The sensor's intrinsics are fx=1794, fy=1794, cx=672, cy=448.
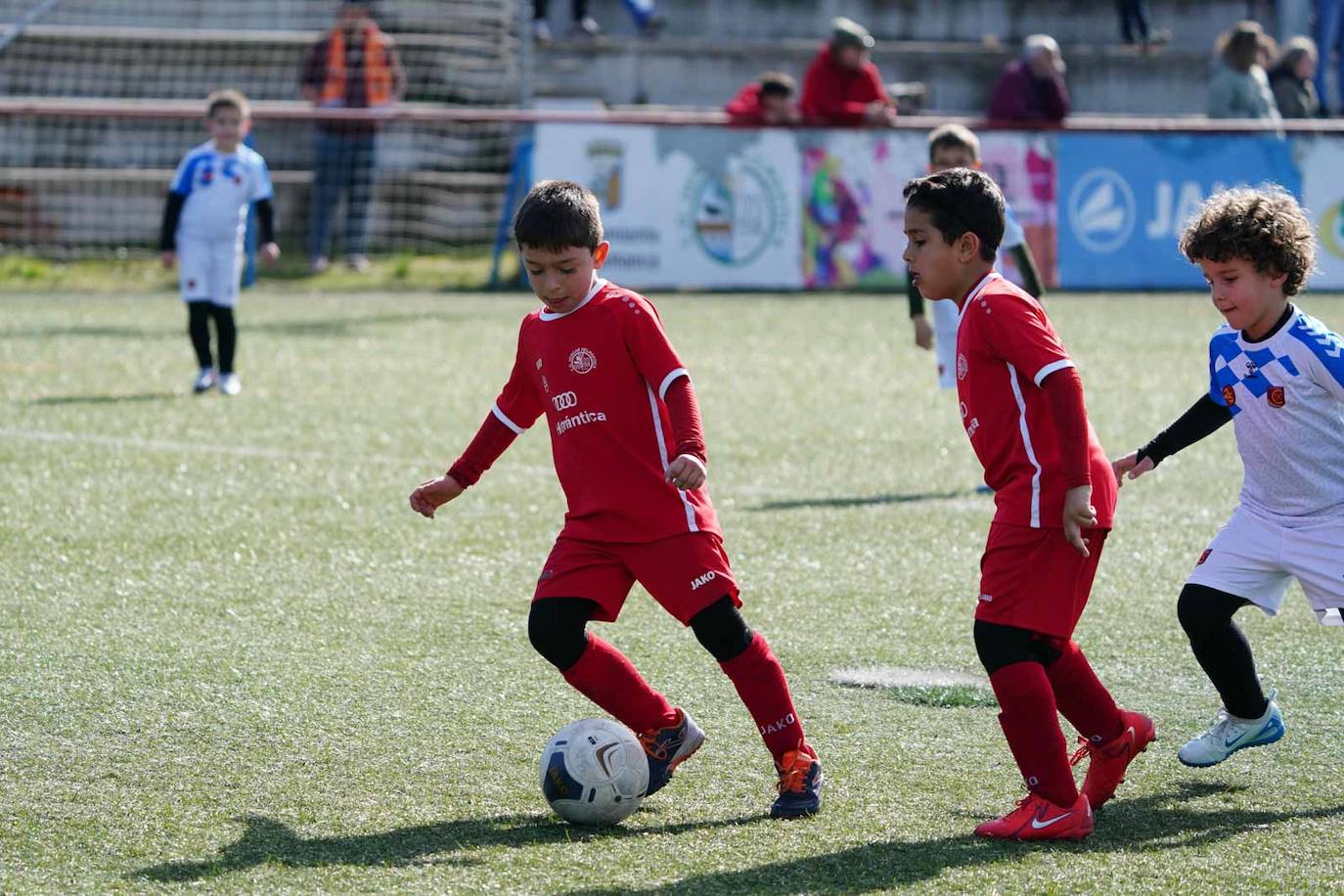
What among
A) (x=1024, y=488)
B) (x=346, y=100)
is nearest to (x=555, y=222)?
(x=1024, y=488)

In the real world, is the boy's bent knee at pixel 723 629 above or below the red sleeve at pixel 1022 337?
below

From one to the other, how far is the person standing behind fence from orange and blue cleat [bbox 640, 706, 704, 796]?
1364cm

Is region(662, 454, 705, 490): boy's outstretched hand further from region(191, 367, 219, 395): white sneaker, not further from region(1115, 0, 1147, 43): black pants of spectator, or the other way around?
region(1115, 0, 1147, 43): black pants of spectator

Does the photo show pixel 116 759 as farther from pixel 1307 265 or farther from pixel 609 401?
pixel 1307 265

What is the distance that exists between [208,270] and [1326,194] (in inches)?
425

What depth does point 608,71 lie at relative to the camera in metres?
20.1

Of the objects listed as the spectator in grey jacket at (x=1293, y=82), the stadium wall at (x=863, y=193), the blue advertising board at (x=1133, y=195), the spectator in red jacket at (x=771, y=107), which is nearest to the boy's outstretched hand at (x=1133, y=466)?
the stadium wall at (x=863, y=193)

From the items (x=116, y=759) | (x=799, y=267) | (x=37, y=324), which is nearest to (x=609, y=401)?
Result: (x=116, y=759)

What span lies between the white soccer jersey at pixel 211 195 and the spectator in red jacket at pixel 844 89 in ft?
22.2

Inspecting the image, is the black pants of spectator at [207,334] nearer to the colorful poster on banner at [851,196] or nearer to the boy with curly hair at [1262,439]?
the colorful poster on banner at [851,196]

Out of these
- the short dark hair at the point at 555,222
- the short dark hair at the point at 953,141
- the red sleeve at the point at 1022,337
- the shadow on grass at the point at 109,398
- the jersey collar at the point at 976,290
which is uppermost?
the short dark hair at the point at 953,141

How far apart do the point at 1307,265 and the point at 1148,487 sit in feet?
14.0

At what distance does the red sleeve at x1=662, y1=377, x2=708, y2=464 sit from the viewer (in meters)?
4.11

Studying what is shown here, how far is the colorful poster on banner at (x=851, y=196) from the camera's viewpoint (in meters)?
16.4
